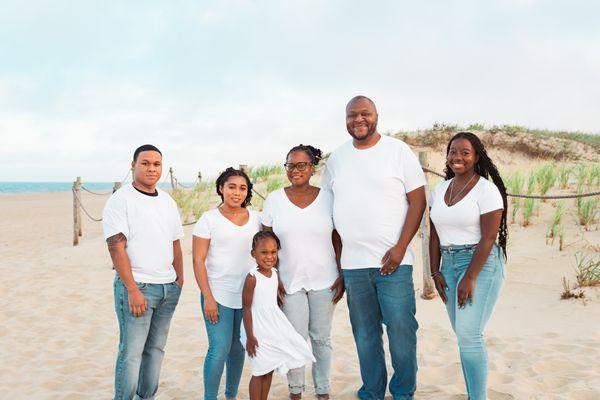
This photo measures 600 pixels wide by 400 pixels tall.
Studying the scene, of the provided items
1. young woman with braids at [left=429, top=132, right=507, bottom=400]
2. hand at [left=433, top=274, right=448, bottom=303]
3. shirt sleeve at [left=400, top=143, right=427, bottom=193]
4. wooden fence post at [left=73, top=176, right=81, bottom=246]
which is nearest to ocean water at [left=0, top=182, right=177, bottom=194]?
wooden fence post at [left=73, top=176, right=81, bottom=246]

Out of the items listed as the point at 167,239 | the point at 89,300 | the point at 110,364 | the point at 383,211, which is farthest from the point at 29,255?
the point at 383,211

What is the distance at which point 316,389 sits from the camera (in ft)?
12.6

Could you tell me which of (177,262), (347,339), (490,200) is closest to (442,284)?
(490,200)

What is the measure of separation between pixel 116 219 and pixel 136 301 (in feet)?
1.68

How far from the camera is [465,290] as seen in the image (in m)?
3.15

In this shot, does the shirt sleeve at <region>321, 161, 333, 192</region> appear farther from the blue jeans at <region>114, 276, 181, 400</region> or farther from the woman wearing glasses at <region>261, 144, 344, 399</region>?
the blue jeans at <region>114, 276, 181, 400</region>

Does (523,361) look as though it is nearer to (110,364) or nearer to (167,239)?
(167,239)

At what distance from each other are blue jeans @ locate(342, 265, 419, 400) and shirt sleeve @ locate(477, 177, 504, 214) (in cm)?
67

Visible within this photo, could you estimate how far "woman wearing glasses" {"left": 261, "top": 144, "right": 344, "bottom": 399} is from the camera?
3.48 metres

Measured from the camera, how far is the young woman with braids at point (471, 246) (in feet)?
10.3

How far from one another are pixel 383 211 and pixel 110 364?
3238mm

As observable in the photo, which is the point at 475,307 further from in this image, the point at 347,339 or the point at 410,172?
the point at 347,339

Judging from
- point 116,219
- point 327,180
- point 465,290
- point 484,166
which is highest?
point 484,166

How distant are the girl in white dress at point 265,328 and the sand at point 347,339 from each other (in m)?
0.86
